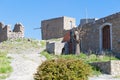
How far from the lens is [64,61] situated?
18.5 metres

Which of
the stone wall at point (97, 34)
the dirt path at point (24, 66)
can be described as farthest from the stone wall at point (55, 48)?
the dirt path at point (24, 66)

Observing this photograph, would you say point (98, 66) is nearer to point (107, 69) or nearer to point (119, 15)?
point (107, 69)

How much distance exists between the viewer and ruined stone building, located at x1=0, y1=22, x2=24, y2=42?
42.0m

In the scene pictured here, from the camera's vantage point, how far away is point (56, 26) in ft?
150

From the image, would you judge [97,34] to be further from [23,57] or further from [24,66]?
[24,66]

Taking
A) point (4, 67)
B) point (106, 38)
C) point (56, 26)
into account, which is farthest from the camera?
point (56, 26)

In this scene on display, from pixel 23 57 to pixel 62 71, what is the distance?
12541mm

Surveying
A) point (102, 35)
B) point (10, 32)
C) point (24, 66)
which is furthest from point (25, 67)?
point (10, 32)

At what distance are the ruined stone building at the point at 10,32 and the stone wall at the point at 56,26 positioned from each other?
392 centimetres

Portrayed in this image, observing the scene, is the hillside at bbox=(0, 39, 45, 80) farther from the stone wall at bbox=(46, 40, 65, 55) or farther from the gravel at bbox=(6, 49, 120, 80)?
the stone wall at bbox=(46, 40, 65, 55)

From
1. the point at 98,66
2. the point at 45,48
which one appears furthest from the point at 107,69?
the point at 45,48

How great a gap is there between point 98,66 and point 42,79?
8.16 metres

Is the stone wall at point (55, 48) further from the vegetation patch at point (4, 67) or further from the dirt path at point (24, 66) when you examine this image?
the vegetation patch at point (4, 67)

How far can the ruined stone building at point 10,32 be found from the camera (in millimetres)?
42025
